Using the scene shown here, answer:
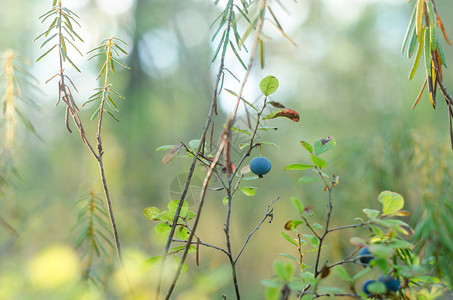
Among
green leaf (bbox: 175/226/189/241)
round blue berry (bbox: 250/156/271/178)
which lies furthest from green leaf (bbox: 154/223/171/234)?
round blue berry (bbox: 250/156/271/178)

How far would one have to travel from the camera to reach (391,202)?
0.43m

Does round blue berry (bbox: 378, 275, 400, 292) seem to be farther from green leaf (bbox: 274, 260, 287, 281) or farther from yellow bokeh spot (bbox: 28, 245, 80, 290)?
yellow bokeh spot (bbox: 28, 245, 80, 290)

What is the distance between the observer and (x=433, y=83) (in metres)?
0.43

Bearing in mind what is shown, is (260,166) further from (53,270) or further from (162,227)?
(53,270)

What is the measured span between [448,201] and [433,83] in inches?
31.3

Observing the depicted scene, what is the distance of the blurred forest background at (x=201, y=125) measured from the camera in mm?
1221

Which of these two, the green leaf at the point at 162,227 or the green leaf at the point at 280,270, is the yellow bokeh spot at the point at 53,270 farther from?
the green leaf at the point at 280,270

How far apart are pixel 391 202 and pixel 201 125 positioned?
3.23 metres

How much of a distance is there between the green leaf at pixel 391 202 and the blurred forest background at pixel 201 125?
22 cm

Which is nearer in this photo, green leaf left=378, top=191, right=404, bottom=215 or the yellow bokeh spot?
green leaf left=378, top=191, right=404, bottom=215

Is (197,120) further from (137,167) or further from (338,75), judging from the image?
(338,75)

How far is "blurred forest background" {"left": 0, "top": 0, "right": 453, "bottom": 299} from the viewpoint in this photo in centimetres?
122

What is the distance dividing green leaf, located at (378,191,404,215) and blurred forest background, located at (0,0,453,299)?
22 cm

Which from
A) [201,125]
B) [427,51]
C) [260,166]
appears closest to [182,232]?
[260,166]
